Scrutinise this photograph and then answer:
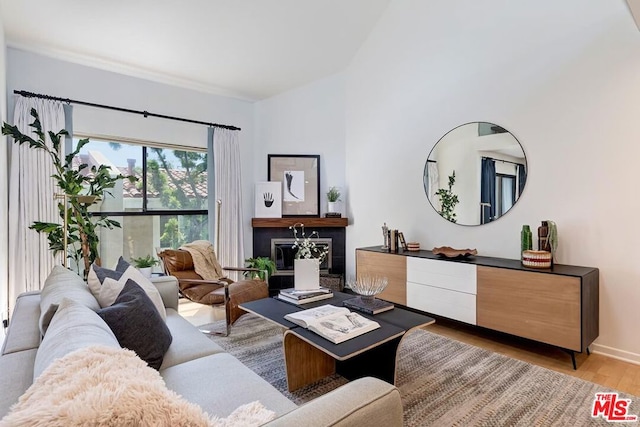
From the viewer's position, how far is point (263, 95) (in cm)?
518

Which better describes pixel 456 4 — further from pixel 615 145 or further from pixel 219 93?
pixel 219 93

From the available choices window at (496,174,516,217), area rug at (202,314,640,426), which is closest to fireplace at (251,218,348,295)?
area rug at (202,314,640,426)

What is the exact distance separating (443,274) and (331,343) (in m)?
1.75

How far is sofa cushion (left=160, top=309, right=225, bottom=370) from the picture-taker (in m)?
1.67

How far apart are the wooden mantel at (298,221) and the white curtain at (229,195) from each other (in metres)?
0.35

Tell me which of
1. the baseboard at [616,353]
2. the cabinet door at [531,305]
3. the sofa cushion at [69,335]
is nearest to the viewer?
the sofa cushion at [69,335]

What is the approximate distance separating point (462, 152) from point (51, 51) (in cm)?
459

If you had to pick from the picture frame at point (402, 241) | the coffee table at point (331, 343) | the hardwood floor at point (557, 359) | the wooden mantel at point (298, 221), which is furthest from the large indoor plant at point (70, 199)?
the hardwood floor at point (557, 359)

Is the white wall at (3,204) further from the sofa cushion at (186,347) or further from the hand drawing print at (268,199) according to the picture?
the hand drawing print at (268,199)

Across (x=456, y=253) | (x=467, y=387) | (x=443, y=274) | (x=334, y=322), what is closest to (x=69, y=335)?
(x=334, y=322)

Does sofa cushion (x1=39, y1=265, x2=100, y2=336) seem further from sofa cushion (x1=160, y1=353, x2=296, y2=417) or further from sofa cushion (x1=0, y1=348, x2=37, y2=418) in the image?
sofa cushion (x1=160, y1=353, x2=296, y2=417)

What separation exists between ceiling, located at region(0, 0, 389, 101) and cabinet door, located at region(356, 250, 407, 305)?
2.74 metres

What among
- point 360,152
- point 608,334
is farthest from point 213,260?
point 608,334

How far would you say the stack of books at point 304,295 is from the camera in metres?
2.43
